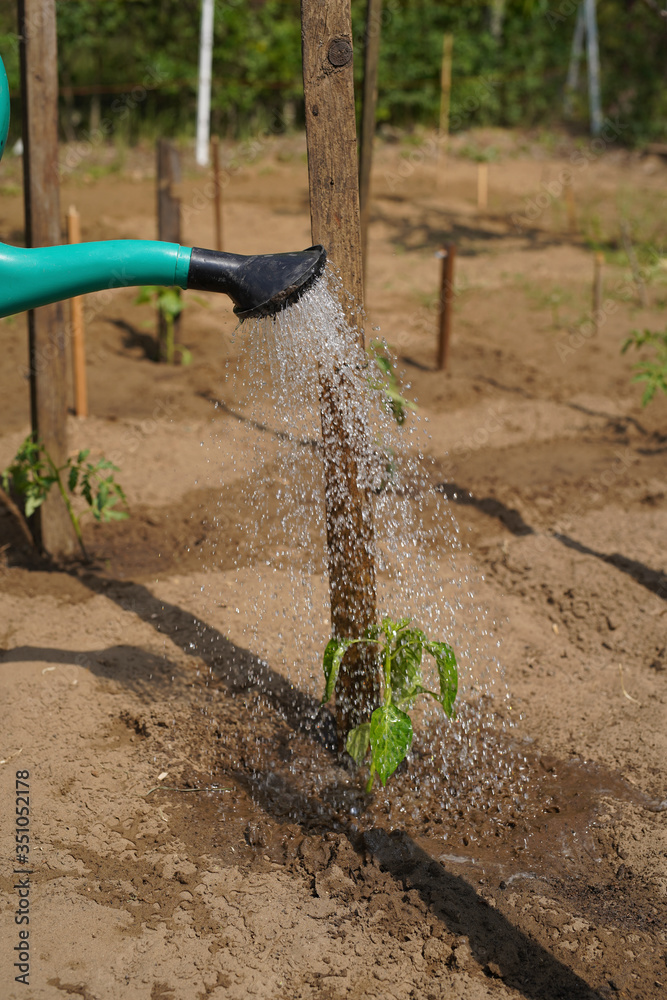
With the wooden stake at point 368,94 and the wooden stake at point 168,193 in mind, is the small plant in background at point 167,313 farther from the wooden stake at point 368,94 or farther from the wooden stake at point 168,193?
the wooden stake at point 368,94

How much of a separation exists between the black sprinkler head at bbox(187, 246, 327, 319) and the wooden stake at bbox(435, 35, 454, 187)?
1082 cm

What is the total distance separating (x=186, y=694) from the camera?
3.16 m

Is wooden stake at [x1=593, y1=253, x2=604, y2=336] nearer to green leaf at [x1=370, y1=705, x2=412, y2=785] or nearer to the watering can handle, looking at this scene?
green leaf at [x1=370, y1=705, x2=412, y2=785]

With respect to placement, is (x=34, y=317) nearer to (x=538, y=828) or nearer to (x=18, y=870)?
(x=18, y=870)

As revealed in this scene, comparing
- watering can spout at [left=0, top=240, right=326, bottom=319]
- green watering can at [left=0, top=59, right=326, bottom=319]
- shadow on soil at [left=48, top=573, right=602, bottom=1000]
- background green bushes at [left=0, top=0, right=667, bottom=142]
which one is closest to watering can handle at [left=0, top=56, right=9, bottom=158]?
green watering can at [left=0, top=59, right=326, bottom=319]

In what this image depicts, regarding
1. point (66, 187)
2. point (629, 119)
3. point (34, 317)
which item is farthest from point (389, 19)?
point (34, 317)

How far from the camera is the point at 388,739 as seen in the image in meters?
2.37

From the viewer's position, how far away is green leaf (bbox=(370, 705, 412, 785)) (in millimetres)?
2352

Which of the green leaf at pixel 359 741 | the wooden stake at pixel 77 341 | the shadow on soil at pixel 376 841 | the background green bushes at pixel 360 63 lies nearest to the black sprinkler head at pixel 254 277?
the green leaf at pixel 359 741

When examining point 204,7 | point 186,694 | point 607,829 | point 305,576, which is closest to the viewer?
point 607,829

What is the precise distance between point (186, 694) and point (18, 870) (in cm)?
89

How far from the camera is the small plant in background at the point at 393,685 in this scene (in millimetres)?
2369

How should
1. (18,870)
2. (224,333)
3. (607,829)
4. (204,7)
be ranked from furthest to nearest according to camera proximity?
(204,7), (224,333), (607,829), (18,870)

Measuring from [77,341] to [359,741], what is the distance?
3268 mm
